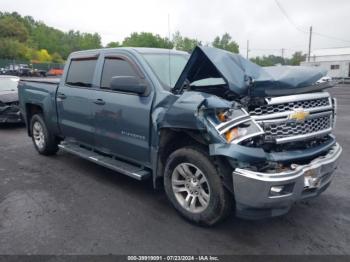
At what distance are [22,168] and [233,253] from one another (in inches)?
159

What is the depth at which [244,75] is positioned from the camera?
340 centimetres

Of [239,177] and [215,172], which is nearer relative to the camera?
[239,177]

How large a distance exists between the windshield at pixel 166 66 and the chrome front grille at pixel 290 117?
1.22 m

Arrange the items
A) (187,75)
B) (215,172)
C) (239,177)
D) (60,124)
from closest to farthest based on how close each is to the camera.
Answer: (239,177) → (215,172) → (187,75) → (60,124)

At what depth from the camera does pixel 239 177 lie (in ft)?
9.68

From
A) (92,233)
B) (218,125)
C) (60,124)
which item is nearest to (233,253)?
(218,125)

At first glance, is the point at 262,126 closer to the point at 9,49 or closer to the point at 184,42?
the point at 184,42

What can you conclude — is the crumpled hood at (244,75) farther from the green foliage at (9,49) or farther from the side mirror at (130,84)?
the green foliage at (9,49)

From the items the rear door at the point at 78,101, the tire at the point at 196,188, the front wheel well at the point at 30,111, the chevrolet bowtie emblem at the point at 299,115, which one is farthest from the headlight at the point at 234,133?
the front wheel well at the point at 30,111

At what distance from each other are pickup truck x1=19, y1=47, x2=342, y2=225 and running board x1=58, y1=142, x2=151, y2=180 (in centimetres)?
2

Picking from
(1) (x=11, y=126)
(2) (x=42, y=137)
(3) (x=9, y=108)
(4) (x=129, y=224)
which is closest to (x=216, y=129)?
(4) (x=129, y=224)

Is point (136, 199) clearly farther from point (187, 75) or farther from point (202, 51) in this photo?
point (202, 51)

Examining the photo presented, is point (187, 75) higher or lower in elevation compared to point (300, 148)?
higher

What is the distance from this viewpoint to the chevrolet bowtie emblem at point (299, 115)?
328 cm
